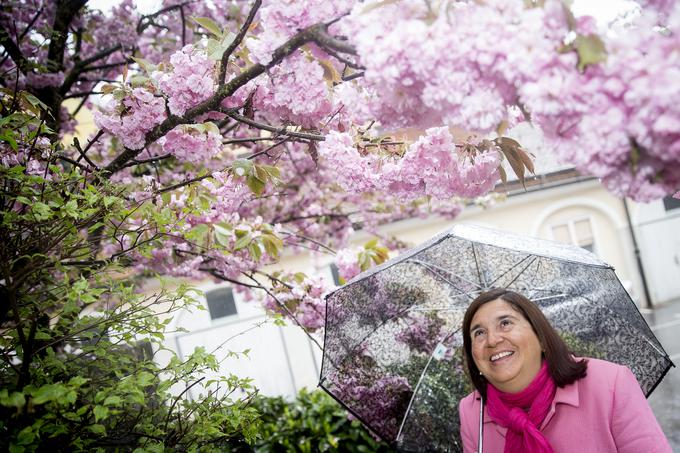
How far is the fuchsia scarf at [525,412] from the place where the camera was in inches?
72.2

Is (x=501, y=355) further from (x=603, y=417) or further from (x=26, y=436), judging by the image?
(x=26, y=436)

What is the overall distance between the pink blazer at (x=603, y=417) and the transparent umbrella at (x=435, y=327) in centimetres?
50

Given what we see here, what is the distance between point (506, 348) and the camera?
6.31 feet

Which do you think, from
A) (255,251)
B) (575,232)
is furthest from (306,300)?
(575,232)

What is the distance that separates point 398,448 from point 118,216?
173cm

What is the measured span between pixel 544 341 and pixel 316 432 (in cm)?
313

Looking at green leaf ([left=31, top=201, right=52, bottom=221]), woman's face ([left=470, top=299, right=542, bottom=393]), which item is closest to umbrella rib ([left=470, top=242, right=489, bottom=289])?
woman's face ([left=470, top=299, right=542, bottom=393])

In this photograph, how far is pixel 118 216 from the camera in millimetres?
1715

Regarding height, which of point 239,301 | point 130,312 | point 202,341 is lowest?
point 202,341

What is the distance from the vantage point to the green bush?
4285 mm

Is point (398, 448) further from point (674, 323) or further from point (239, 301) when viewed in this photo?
point (674, 323)

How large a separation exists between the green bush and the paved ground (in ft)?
10.5

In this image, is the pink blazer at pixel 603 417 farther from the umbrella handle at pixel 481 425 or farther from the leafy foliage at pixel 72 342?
the leafy foliage at pixel 72 342

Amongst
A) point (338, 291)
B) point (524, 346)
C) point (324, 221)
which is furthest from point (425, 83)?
point (324, 221)
